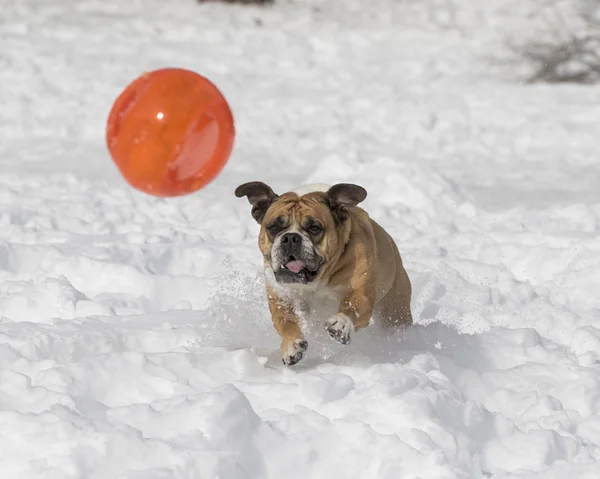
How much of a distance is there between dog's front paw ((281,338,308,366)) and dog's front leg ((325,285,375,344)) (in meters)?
0.16

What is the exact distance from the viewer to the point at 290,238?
17.0 ft

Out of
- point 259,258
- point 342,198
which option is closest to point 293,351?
point 342,198

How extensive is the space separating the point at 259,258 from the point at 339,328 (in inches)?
105

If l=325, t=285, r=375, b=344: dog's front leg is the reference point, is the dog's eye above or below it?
above

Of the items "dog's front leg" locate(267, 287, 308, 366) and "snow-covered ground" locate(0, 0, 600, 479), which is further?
"dog's front leg" locate(267, 287, 308, 366)

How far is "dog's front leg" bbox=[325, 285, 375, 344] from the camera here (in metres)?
5.16

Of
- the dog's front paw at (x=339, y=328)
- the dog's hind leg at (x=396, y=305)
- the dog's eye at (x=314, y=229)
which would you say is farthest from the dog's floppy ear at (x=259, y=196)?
the dog's hind leg at (x=396, y=305)

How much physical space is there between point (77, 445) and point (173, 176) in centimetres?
196

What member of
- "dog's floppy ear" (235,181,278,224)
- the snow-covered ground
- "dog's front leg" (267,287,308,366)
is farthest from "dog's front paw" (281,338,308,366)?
"dog's floppy ear" (235,181,278,224)

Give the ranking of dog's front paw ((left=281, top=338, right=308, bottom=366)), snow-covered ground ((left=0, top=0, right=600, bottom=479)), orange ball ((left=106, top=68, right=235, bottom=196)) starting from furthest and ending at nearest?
orange ball ((left=106, top=68, right=235, bottom=196))
dog's front paw ((left=281, top=338, right=308, bottom=366))
snow-covered ground ((left=0, top=0, right=600, bottom=479))

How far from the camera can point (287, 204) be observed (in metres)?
5.41

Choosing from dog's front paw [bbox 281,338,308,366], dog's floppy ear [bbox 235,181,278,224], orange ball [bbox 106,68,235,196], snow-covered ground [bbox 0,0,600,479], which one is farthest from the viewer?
dog's floppy ear [bbox 235,181,278,224]

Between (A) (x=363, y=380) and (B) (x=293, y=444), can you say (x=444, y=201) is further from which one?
(B) (x=293, y=444)

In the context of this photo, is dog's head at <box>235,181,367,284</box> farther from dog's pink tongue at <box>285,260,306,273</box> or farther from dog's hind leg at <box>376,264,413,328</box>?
dog's hind leg at <box>376,264,413,328</box>
